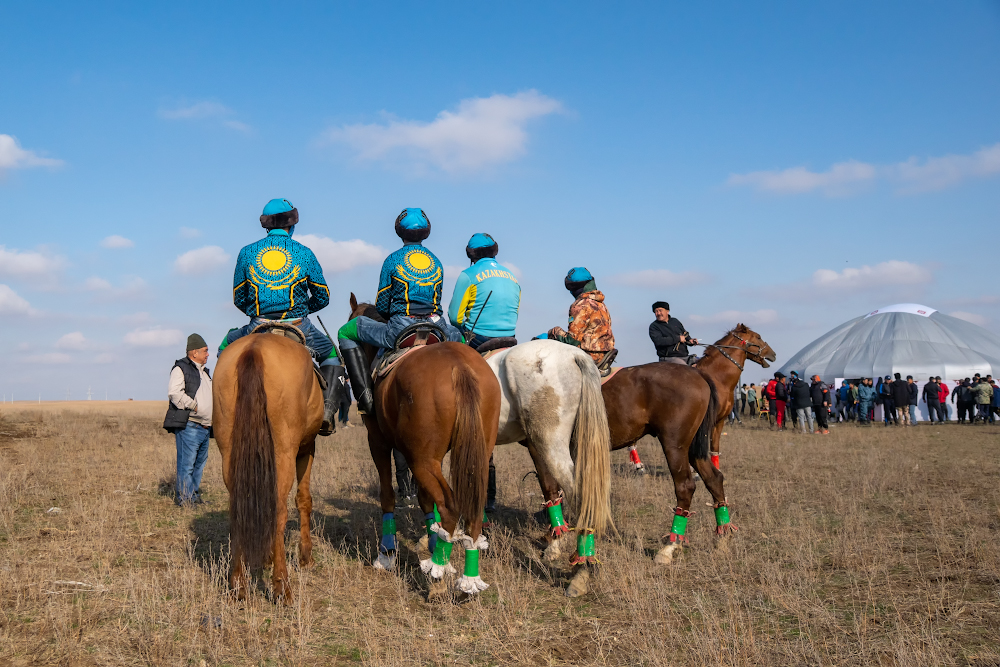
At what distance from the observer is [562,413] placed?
6.29 metres

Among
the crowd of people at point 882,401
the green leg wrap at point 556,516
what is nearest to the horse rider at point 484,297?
the green leg wrap at point 556,516

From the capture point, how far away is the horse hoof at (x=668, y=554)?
643cm

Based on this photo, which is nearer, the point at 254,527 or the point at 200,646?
the point at 200,646

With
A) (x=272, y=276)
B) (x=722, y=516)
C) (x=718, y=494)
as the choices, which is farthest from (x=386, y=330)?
(x=722, y=516)

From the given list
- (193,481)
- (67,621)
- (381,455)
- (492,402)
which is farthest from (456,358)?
(193,481)

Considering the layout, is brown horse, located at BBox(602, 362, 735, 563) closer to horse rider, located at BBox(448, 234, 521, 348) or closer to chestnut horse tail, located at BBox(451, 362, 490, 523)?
horse rider, located at BBox(448, 234, 521, 348)

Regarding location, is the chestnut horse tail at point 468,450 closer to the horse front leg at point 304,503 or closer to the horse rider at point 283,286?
the horse rider at point 283,286

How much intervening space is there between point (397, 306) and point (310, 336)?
0.86m

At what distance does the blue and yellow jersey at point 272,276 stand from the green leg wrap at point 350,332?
51 cm

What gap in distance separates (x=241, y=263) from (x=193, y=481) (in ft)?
14.6

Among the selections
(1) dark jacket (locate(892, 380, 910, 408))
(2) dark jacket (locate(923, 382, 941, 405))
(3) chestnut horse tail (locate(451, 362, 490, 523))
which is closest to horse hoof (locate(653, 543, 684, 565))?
(3) chestnut horse tail (locate(451, 362, 490, 523))

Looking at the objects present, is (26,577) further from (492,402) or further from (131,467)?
(131,467)

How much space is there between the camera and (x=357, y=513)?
8.70 meters

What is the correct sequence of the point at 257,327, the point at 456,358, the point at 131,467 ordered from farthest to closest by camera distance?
the point at 131,467
the point at 257,327
the point at 456,358
